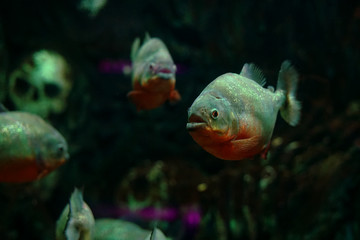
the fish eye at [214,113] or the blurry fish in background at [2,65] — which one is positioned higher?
the blurry fish in background at [2,65]

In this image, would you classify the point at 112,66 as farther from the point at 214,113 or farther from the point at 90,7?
the point at 214,113

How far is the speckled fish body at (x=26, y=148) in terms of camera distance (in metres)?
2.16

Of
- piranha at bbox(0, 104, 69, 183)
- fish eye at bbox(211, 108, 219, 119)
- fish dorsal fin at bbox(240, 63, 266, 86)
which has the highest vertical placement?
fish dorsal fin at bbox(240, 63, 266, 86)

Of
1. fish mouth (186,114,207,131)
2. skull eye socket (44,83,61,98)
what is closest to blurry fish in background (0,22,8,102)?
skull eye socket (44,83,61,98)

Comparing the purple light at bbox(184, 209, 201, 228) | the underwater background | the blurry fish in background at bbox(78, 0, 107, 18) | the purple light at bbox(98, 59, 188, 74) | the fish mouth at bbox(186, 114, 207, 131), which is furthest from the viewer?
the purple light at bbox(98, 59, 188, 74)

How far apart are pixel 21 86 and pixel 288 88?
181 inches

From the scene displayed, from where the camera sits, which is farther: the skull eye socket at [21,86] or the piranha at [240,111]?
the skull eye socket at [21,86]

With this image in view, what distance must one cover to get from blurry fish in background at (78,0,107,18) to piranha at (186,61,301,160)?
4.69 m

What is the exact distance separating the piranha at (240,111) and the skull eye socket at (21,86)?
14.6ft

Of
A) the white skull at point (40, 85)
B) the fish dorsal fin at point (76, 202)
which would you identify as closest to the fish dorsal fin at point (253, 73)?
the fish dorsal fin at point (76, 202)

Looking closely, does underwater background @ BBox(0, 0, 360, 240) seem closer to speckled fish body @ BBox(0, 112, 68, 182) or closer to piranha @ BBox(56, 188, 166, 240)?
speckled fish body @ BBox(0, 112, 68, 182)

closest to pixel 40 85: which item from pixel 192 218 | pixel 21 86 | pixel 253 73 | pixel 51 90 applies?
pixel 51 90

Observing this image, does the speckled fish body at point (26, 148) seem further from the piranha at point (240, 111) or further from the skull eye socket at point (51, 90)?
the skull eye socket at point (51, 90)

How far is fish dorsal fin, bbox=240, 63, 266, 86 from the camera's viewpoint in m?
1.68
